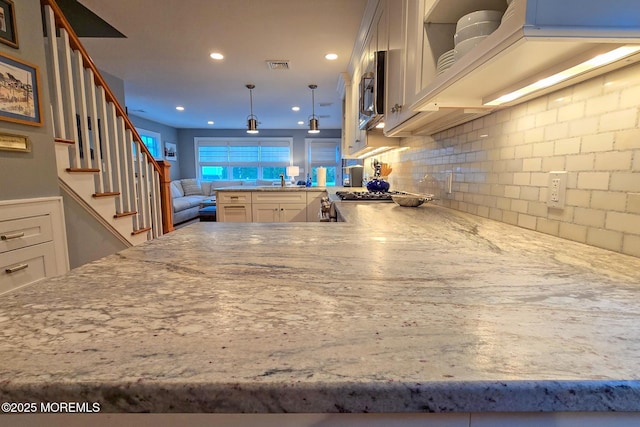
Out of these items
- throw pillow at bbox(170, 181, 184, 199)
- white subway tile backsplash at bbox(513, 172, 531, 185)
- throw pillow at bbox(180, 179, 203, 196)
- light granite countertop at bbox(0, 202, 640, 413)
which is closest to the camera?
light granite countertop at bbox(0, 202, 640, 413)

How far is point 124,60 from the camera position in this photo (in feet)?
11.4

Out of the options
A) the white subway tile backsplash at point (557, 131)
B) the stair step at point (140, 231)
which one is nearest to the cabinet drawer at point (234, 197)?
the stair step at point (140, 231)

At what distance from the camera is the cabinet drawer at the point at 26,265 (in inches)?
63.2

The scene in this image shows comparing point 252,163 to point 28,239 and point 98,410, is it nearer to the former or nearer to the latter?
point 28,239

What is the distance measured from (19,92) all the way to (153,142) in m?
6.26

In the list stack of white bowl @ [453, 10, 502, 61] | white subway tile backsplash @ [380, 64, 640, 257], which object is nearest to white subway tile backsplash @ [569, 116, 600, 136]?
white subway tile backsplash @ [380, 64, 640, 257]

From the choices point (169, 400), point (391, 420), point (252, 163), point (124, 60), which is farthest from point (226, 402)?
point (252, 163)

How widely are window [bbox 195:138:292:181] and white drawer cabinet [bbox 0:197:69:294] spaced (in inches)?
279

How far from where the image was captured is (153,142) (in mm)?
7371

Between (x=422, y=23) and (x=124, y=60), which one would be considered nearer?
(x=422, y=23)

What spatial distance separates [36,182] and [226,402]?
225cm

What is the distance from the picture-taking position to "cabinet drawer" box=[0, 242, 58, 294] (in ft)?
5.27

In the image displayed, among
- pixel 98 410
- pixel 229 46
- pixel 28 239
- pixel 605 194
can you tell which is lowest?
pixel 28 239

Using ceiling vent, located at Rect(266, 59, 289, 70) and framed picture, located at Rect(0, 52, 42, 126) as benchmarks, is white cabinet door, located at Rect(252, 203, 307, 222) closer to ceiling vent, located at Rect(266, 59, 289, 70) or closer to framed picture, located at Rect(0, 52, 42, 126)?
ceiling vent, located at Rect(266, 59, 289, 70)
